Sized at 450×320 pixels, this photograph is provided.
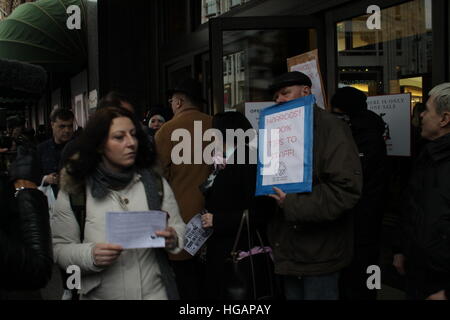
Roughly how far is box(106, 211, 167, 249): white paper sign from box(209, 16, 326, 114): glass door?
12.2ft

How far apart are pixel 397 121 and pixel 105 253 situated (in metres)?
3.63

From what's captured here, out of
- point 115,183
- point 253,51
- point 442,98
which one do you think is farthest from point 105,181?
point 253,51

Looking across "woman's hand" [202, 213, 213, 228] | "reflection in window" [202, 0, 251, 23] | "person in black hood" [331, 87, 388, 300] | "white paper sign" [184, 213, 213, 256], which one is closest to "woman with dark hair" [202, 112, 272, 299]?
"woman's hand" [202, 213, 213, 228]

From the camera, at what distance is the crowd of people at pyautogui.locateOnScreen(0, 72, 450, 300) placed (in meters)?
2.53

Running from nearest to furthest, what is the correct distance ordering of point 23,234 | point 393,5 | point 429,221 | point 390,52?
point 23,234, point 429,221, point 393,5, point 390,52

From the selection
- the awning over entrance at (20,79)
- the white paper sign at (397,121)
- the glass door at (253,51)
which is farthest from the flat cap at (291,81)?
the glass door at (253,51)

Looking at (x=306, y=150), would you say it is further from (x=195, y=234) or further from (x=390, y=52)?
(x=390, y=52)

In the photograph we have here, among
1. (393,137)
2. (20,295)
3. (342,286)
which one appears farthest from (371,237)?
(20,295)

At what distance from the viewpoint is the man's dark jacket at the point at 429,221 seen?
128 inches

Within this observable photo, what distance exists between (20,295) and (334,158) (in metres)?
1.83

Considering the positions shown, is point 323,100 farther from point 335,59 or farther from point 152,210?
point 152,210

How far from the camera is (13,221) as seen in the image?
2.35 meters

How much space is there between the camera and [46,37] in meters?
12.1

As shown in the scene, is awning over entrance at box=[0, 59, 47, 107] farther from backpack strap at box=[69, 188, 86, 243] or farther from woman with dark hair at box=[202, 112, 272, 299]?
woman with dark hair at box=[202, 112, 272, 299]
